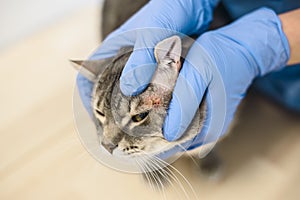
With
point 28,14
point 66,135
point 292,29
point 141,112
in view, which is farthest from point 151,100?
point 28,14

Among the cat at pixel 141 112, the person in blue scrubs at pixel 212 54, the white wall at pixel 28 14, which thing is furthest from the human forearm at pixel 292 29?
the white wall at pixel 28 14

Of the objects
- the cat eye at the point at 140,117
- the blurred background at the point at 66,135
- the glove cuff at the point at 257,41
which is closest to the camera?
the cat eye at the point at 140,117

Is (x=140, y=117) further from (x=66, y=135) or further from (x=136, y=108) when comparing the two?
(x=66, y=135)

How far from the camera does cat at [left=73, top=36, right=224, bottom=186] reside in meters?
0.46

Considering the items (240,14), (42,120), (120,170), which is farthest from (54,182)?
(240,14)

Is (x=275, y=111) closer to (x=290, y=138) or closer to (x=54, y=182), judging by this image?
(x=290, y=138)

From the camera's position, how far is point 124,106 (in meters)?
0.46

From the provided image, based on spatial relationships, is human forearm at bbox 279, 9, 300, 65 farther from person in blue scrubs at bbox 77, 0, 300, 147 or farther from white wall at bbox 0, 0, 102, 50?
white wall at bbox 0, 0, 102, 50

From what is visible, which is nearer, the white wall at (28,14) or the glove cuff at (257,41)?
the glove cuff at (257,41)

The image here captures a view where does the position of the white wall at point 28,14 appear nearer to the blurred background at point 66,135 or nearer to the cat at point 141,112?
the blurred background at point 66,135

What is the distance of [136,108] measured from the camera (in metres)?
0.46

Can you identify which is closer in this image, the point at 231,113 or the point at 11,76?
the point at 231,113

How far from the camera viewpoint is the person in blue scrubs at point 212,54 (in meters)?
0.48

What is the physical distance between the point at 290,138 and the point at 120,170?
53 cm
